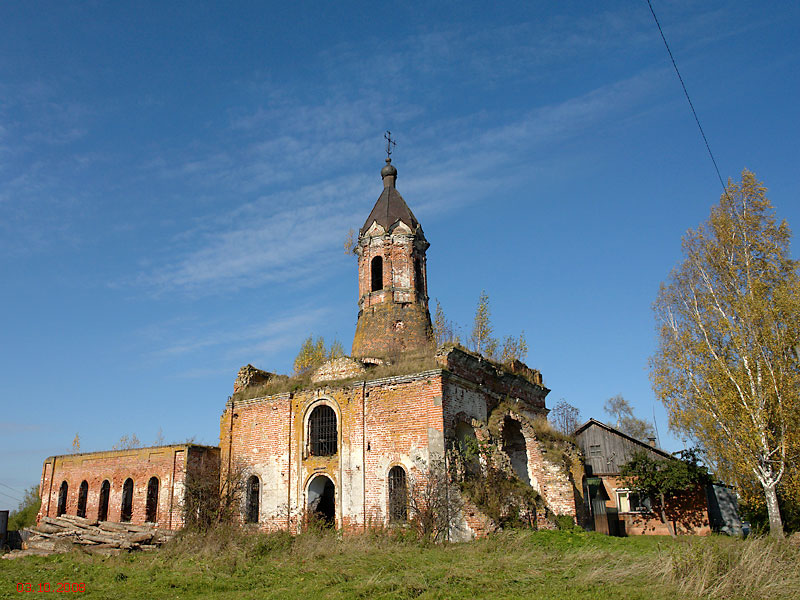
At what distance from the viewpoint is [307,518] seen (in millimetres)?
17047

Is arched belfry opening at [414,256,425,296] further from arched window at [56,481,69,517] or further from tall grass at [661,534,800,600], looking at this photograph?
arched window at [56,481,69,517]

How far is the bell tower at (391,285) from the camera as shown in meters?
20.5

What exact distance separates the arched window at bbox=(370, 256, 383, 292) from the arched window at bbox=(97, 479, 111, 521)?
37.5ft

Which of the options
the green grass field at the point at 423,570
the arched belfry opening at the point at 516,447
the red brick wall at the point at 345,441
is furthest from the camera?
the arched belfry opening at the point at 516,447

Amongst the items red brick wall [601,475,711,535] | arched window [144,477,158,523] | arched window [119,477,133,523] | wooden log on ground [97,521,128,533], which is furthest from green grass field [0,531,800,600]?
red brick wall [601,475,711,535]

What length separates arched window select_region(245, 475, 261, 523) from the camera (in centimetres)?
1852

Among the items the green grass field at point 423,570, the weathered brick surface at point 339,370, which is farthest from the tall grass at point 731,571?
the weathered brick surface at point 339,370

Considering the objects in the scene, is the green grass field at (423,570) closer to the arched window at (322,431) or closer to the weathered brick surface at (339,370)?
the arched window at (322,431)

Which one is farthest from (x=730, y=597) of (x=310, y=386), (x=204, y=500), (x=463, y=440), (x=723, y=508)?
(x=723, y=508)

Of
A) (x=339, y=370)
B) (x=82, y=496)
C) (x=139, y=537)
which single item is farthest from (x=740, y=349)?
(x=82, y=496)

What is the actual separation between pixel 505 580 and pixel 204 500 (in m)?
10.9

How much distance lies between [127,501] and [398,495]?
403 inches

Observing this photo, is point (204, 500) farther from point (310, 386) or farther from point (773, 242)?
point (773, 242)

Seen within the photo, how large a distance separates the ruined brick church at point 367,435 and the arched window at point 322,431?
4cm
